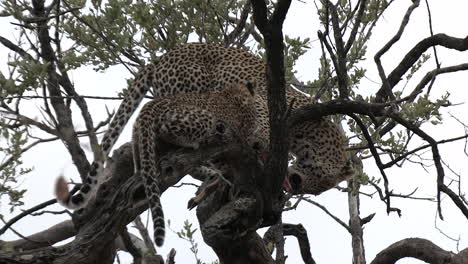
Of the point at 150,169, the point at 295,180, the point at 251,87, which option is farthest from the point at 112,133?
the point at 295,180

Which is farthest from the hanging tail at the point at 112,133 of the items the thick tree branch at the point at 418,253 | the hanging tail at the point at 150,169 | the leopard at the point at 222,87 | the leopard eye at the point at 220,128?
the thick tree branch at the point at 418,253

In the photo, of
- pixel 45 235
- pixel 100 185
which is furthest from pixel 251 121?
pixel 45 235

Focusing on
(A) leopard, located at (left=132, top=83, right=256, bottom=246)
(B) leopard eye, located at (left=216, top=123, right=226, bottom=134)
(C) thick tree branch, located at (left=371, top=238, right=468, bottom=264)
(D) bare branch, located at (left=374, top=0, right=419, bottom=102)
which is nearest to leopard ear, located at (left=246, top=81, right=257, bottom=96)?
(A) leopard, located at (left=132, top=83, right=256, bottom=246)

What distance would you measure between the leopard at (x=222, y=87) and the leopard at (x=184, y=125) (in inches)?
10.7

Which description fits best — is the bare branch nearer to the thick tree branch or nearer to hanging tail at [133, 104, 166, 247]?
the thick tree branch

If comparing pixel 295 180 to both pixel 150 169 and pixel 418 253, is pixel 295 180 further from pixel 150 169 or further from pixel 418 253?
pixel 150 169

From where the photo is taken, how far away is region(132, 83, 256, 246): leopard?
6297mm

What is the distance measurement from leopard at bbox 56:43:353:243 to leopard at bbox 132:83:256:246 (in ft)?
0.89

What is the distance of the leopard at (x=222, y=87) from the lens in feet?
25.4

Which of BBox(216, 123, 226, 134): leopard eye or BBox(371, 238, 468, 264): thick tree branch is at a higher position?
BBox(216, 123, 226, 134): leopard eye

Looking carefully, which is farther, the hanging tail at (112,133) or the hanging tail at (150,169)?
the hanging tail at (112,133)

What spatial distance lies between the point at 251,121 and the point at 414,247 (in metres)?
1.79

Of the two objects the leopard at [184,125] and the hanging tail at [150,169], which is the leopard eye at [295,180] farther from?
the hanging tail at [150,169]

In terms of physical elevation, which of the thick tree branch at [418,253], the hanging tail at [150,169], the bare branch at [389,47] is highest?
the bare branch at [389,47]
